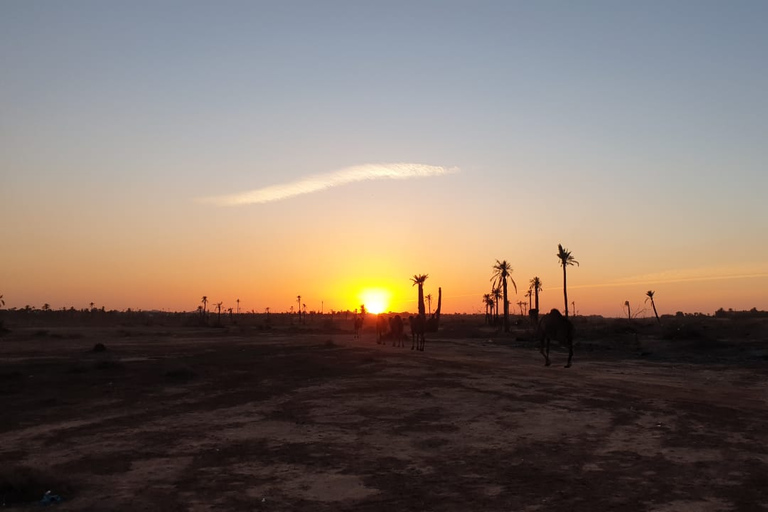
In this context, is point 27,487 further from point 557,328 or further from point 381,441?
point 557,328

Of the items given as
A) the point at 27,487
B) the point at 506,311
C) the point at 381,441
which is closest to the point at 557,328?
the point at 381,441

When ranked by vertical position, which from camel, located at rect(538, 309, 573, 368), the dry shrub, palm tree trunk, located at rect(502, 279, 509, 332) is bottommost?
the dry shrub

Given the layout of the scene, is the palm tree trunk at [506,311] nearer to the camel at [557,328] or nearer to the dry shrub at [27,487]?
the camel at [557,328]

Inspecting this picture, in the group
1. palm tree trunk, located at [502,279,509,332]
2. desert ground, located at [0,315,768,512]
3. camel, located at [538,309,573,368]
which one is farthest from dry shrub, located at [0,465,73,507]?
palm tree trunk, located at [502,279,509,332]

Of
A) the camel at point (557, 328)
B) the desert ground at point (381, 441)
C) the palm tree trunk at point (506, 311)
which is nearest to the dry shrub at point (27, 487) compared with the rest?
the desert ground at point (381, 441)

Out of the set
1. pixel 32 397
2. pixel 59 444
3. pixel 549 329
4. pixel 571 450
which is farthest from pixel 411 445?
pixel 549 329

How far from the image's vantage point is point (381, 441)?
12.9 metres

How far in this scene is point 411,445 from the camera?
12531 millimetres

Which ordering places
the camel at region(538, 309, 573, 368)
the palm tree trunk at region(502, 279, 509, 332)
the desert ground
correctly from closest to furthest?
the desert ground, the camel at region(538, 309, 573, 368), the palm tree trunk at region(502, 279, 509, 332)

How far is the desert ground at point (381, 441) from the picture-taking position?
9.14 metres

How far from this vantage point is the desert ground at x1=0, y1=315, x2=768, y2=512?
914cm

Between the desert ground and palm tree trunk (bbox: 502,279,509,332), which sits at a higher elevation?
palm tree trunk (bbox: 502,279,509,332)

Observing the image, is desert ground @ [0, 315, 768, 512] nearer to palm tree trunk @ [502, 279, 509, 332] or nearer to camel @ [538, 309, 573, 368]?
camel @ [538, 309, 573, 368]

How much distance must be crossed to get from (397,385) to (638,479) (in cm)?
1258
